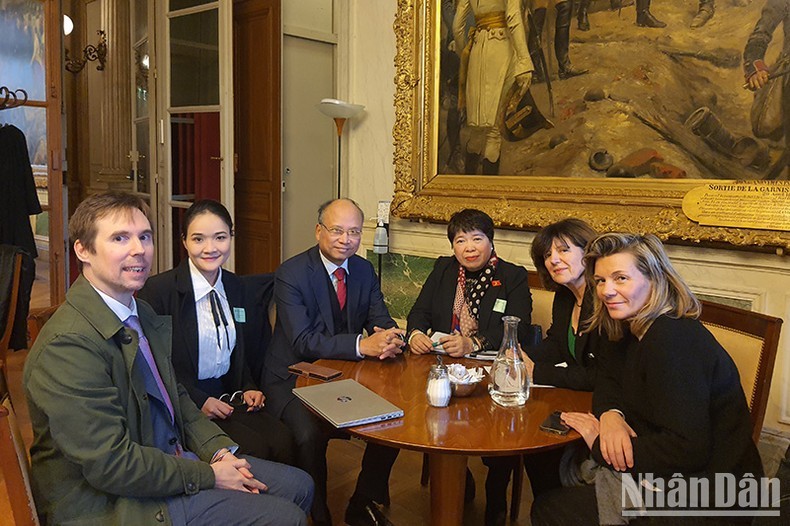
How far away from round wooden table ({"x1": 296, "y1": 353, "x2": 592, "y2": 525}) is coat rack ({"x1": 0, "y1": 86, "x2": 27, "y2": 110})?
390 cm

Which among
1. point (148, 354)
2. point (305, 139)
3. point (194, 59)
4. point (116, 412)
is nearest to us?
point (116, 412)

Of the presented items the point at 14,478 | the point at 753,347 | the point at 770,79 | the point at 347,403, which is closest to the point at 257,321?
the point at 347,403

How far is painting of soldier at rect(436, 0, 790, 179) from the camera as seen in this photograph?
3.00 m

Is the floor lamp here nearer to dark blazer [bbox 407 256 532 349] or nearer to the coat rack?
dark blazer [bbox 407 256 532 349]

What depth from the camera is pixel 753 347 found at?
7.23ft

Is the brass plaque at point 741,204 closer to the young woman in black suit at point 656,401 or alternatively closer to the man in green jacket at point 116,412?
the young woman in black suit at point 656,401

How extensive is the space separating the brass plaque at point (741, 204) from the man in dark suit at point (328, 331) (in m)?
1.56

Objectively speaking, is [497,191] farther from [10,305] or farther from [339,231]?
[10,305]

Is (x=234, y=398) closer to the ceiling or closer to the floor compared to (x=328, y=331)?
closer to the floor

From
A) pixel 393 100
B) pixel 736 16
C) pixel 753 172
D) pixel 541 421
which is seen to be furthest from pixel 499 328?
pixel 393 100

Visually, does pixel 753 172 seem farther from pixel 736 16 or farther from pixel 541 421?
pixel 541 421

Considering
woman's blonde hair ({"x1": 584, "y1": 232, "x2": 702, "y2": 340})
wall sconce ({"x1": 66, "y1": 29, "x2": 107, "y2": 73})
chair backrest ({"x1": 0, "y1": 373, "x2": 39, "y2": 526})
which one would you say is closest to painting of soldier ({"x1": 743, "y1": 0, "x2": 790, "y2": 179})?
woman's blonde hair ({"x1": 584, "y1": 232, "x2": 702, "y2": 340})

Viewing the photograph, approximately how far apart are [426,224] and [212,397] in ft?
7.24

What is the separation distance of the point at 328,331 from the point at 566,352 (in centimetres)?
95
